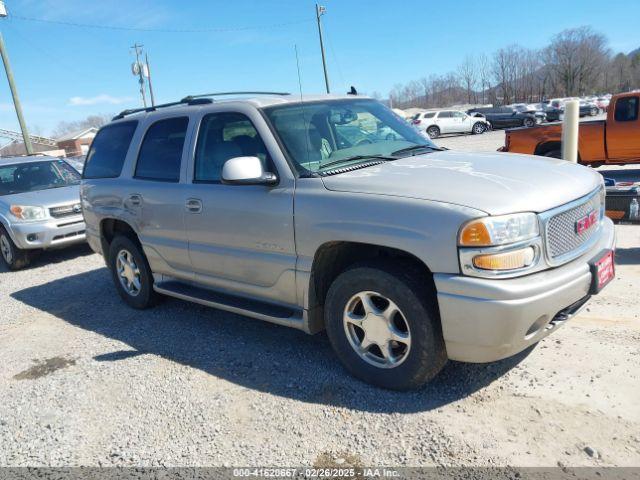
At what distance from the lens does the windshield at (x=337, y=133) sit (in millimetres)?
3770

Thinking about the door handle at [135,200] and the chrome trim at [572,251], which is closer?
the chrome trim at [572,251]

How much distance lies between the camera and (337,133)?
411 cm

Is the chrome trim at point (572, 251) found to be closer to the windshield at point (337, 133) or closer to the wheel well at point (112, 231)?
the windshield at point (337, 133)

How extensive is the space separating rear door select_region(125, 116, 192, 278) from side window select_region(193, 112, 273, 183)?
9.0 inches

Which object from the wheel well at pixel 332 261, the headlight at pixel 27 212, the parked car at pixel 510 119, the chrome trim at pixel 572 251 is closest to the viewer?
the chrome trim at pixel 572 251

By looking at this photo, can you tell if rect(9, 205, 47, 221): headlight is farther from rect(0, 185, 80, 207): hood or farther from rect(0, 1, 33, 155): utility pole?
rect(0, 1, 33, 155): utility pole

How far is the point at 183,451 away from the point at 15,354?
2636mm

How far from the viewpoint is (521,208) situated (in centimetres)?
284

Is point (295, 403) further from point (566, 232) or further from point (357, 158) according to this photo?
point (566, 232)

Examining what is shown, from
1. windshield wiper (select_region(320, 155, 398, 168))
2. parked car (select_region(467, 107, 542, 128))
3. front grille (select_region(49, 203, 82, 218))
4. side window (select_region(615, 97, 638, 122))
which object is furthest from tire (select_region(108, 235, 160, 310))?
parked car (select_region(467, 107, 542, 128))

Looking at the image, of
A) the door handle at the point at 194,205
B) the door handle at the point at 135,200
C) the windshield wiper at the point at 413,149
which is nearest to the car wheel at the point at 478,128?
the windshield wiper at the point at 413,149

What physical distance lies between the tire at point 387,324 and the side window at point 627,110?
9.28m

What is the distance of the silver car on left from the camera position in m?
7.91

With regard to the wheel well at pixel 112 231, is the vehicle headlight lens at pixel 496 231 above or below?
above
